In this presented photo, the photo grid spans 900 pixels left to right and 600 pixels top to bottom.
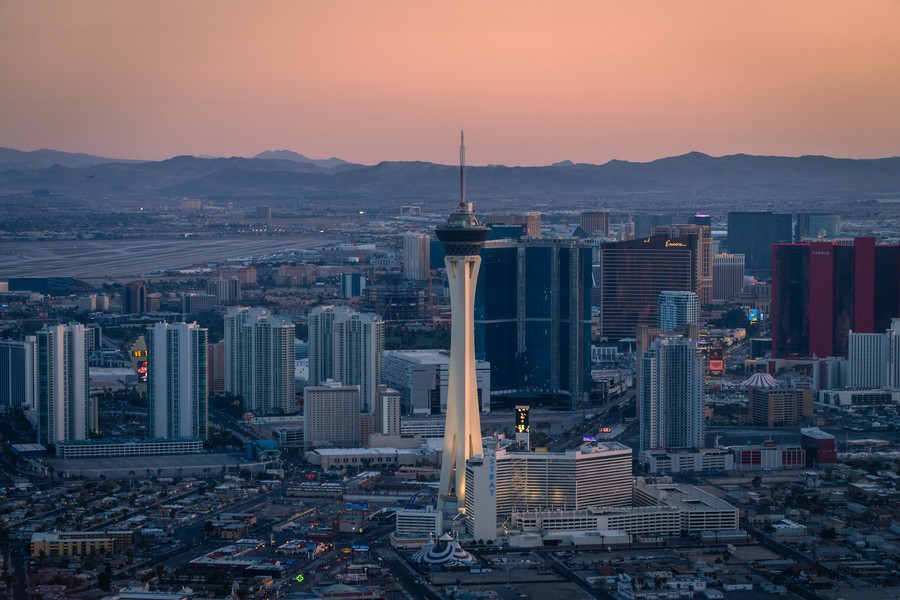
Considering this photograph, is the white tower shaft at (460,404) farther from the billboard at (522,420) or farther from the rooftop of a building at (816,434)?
the rooftop of a building at (816,434)

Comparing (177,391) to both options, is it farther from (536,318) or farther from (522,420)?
(536,318)

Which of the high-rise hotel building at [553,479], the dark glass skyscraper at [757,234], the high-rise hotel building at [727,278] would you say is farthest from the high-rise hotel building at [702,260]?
the high-rise hotel building at [553,479]

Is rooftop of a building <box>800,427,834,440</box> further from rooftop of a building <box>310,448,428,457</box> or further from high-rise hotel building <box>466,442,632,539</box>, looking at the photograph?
rooftop of a building <box>310,448,428,457</box>

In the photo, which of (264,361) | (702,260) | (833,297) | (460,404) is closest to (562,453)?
(460,404)

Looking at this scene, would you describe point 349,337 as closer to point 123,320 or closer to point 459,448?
point 459,448

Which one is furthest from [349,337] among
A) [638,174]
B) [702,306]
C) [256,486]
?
[638,174]

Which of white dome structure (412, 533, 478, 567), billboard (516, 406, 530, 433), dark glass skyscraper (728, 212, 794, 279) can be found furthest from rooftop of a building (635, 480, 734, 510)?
dark glass skyscraper (728, 212, 794, 279)

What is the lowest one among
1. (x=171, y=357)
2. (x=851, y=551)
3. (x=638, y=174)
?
(x=851, y=551)
